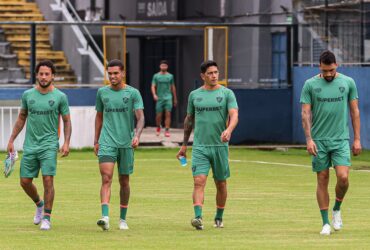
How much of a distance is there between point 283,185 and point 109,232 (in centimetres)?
807

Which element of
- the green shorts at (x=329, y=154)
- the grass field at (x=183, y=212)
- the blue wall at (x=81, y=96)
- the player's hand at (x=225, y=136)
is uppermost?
the player's hand at (x=225, y=136)

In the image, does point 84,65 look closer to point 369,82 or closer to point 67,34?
point 67,34

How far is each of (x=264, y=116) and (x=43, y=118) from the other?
2024 cm

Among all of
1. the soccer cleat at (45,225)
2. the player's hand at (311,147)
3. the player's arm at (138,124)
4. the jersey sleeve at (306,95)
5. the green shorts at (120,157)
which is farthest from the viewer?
the green shorts at (120,157)

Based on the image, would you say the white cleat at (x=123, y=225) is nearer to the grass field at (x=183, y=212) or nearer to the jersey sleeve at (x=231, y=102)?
the grass field at (x=183, y=212)

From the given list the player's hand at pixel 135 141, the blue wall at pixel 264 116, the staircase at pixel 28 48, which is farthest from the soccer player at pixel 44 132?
the blue wall at pixel 264 116

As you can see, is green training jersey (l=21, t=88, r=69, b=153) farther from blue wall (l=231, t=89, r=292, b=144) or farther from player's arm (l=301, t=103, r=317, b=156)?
blue wall (l=231, t=89, r=292, b=144)

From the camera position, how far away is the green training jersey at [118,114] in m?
15.7

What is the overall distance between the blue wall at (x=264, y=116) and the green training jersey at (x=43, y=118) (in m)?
19.5

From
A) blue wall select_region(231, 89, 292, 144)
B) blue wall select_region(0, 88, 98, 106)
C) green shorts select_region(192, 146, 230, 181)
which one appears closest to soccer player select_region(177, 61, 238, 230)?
green shorts select_region(192, 146, 230, 181)

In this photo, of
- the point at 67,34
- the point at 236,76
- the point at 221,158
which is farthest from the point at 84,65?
the point at 221,158

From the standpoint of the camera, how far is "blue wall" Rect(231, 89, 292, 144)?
35.4 meters

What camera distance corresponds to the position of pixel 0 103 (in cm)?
3275

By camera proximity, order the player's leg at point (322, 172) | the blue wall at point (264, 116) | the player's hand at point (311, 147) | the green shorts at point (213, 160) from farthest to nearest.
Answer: the blue wall at point (264, 116), the green shorts at point (213, 160), the player's leg at point (322, 172), the player's hand at point (311, 147)
